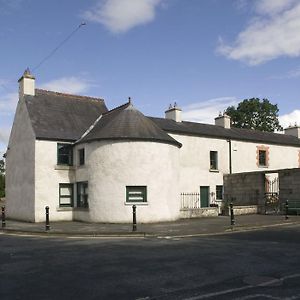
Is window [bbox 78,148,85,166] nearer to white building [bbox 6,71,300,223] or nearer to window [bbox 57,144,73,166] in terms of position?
white building [bbox 6,71,300,223]

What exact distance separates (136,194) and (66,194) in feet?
17.7

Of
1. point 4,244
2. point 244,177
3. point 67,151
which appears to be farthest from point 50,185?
point 244,177

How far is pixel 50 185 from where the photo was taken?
87.4ft

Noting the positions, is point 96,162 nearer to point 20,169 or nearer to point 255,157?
point 20,169

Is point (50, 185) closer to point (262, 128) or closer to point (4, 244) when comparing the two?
point (4, 244)

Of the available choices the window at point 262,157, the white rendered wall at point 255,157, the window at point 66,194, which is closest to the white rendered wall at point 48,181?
the window at point 66,194

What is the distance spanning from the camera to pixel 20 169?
28.6 metres

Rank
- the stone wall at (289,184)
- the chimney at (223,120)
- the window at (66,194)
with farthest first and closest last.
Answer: the chimney at (223,120) → the stone wall at (289,184) → the window at (66,194)

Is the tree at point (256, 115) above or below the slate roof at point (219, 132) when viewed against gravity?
above

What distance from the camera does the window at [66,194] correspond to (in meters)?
27.2

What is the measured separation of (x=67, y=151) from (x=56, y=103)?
407cm

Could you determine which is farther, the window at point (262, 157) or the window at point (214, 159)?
the window at point (262, 157)

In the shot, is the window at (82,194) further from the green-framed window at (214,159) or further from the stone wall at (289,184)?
the stone wall at (289,184)

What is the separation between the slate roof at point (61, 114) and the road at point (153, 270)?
13464 mm
